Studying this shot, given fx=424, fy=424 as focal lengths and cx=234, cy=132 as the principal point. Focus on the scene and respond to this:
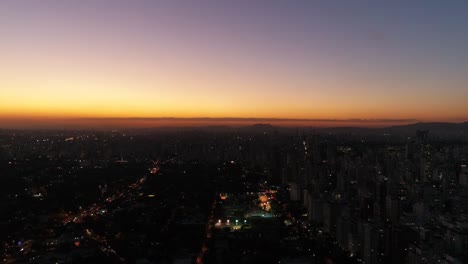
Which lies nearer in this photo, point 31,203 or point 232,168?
point 31,203

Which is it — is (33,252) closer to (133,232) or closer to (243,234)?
(133,232)

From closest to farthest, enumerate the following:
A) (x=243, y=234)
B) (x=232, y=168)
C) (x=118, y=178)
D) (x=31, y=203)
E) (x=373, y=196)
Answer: (x=243, y=234), (x=373, y=196), (x=31, y=203), (x=118, y=178), (x=232, y=168)

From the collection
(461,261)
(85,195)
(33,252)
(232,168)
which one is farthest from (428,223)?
(232,168)

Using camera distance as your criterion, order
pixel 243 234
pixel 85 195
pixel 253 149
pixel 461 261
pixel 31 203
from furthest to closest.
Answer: pixel 253 149, pixel 85 195, pixel 31 203, pixel 243 234, pixel 461 261

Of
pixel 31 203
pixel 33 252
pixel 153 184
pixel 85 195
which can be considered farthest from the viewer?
pixel 153 184

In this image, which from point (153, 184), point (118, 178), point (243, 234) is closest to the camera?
point (243, 234)

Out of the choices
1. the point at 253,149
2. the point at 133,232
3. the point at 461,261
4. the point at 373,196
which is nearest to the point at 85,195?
the point at 133,232

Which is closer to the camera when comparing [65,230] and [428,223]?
[428,223]

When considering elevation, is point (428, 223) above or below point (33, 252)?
above

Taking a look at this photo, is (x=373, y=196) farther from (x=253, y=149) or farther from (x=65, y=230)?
(x=253, y=149)
